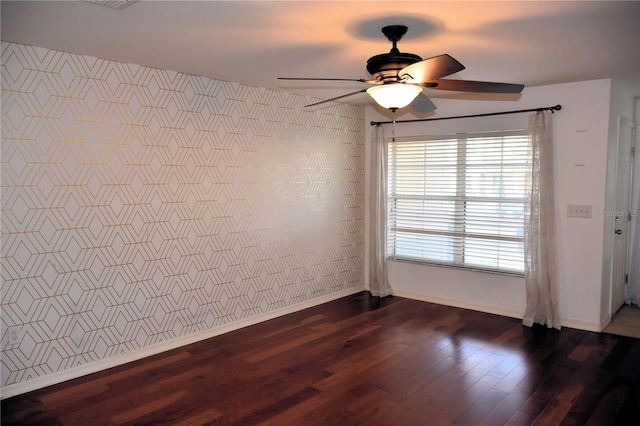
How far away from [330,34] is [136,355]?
117 inches

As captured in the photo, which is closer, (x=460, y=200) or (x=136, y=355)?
(x=136, y=355)

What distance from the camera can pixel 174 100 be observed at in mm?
4027

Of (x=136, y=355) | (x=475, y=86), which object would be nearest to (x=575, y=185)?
(x=475, y=86)

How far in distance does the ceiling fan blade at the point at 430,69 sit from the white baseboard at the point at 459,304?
3284 mm

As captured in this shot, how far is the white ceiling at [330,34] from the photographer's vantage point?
249 cm

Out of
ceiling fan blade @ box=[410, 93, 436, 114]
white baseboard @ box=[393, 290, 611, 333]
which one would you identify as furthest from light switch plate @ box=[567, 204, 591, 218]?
ceiling fan blade @ box=[410, 93, 436, 114]

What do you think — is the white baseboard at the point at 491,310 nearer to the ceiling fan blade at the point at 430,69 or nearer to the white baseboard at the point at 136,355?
the white baseboard at the point at 136,355

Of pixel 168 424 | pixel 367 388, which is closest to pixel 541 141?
pixel 367 388

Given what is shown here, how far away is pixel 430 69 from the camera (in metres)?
2.47

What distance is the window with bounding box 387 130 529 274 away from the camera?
4.87 m

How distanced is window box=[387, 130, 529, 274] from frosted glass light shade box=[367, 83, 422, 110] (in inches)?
97.9

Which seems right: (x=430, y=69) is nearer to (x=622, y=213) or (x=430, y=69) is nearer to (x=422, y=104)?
(x=422, y=104)

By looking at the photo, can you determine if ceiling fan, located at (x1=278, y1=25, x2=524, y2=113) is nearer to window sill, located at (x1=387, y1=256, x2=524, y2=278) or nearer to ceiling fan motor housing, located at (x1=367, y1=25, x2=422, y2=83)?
ceiling fan motor housing, located at (x1=367, y1=25, x2=422, y2=83)

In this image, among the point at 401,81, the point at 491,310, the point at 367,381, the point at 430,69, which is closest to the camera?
the point at 430,69
